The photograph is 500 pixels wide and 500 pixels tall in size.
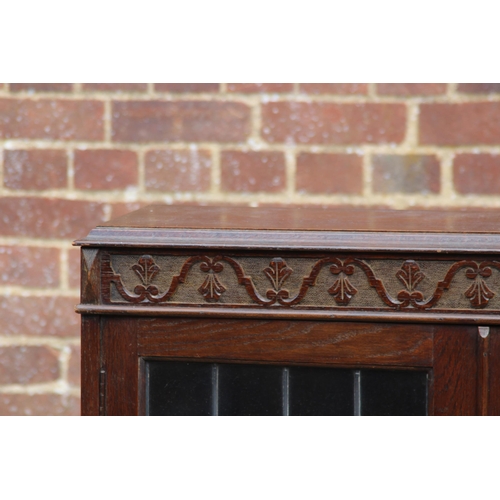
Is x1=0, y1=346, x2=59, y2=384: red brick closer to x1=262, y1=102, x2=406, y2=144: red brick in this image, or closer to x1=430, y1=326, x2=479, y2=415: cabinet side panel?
x1=262, y1=102, x2=406, y2=144: red brick

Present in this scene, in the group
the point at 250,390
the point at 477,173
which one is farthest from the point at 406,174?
the point at 250,390

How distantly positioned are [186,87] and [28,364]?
2.68 feet

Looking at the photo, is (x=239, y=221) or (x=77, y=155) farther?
(x=77, y=155)

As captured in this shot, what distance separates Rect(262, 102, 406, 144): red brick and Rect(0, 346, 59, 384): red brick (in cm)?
79

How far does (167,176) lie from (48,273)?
1.28 ft

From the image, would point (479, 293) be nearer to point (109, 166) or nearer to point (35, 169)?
point (109, 166)

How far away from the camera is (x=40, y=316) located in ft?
6.23

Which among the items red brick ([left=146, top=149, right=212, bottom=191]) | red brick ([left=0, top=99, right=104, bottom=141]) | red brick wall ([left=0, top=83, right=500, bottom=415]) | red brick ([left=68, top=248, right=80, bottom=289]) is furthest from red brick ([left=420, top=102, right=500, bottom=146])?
red brick ([left=68, top=248, right=80, bottom=289])

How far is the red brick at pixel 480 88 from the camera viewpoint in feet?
5.70

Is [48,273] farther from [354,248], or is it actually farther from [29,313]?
[354,248]

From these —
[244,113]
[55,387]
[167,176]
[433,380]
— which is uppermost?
[244,113]

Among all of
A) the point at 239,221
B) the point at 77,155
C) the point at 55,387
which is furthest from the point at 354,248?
the point at 55,387

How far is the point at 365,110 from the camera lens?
1.78 meters

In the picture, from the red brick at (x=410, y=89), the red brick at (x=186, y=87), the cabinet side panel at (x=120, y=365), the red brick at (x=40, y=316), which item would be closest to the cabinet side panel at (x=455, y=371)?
the cabinet side panel at (x=120, y=365)
